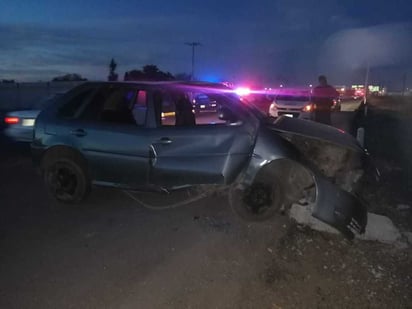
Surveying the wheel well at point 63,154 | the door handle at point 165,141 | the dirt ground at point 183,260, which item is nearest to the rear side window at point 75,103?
the wheel well at point 63,154

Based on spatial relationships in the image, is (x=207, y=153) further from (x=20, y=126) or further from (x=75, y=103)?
(x=20, y=126)

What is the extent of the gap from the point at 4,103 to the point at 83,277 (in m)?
37.8

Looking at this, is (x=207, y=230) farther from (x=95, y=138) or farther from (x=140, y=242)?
(x=95, y=138)

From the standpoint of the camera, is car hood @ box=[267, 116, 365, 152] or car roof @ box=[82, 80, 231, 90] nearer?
car hood @ box=[267, 116, 365, 152]

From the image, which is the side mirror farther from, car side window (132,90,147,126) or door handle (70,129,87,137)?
door handle (70,129,87,137)

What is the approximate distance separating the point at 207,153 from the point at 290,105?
14289mm

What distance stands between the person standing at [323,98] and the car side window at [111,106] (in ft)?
20.6

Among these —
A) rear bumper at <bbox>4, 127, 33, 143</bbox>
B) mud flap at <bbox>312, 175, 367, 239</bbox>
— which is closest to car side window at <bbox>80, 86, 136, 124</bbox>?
mud flap at <bbox>312, 175, 367, 239</bbox>

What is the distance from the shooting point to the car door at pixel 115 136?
5.74m

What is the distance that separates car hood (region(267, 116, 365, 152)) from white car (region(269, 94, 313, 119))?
12321 mm

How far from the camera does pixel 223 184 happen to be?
554 centimetres

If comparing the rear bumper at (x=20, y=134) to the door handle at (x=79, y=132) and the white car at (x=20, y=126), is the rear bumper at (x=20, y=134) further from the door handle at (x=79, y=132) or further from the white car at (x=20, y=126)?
the door handle at (x=79, y=132)

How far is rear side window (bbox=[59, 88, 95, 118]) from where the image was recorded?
20.5 feet

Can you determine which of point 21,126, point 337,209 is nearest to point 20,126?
point 21,126
